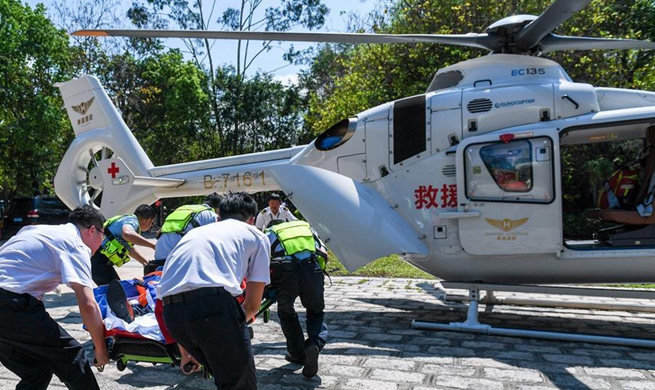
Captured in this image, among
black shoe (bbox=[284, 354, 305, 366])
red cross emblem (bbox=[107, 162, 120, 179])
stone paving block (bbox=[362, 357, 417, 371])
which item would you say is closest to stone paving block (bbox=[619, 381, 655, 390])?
stone paving block (bbox=[362, 357, 417, 371])

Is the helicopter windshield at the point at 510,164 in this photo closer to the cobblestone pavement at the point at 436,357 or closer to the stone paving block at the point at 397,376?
the cobblestone pavement at the point at 436,357

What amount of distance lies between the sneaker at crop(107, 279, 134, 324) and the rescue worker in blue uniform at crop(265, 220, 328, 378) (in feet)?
4.12

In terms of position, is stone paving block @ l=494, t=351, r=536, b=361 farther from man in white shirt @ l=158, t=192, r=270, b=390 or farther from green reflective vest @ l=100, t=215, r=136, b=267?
green reflective vest @ l=100, t=215, r=136, b=267

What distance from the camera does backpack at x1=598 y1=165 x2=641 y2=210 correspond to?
6184mm

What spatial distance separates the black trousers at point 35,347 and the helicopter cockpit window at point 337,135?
4.47 m

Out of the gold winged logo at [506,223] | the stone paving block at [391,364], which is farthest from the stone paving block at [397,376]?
the gold winged logo at [506,223]

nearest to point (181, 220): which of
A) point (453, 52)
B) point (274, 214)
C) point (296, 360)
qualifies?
point (296, 360)

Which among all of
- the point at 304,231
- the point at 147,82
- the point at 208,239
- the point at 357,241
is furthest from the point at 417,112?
the point at 147,82

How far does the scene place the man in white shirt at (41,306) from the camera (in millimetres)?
2943

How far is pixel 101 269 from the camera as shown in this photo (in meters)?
6.16

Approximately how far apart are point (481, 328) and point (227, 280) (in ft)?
12.7

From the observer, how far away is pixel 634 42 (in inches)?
253

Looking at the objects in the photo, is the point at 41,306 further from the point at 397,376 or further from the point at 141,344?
the point at 397,376

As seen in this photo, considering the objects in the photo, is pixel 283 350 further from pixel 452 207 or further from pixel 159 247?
pixel 452 207
